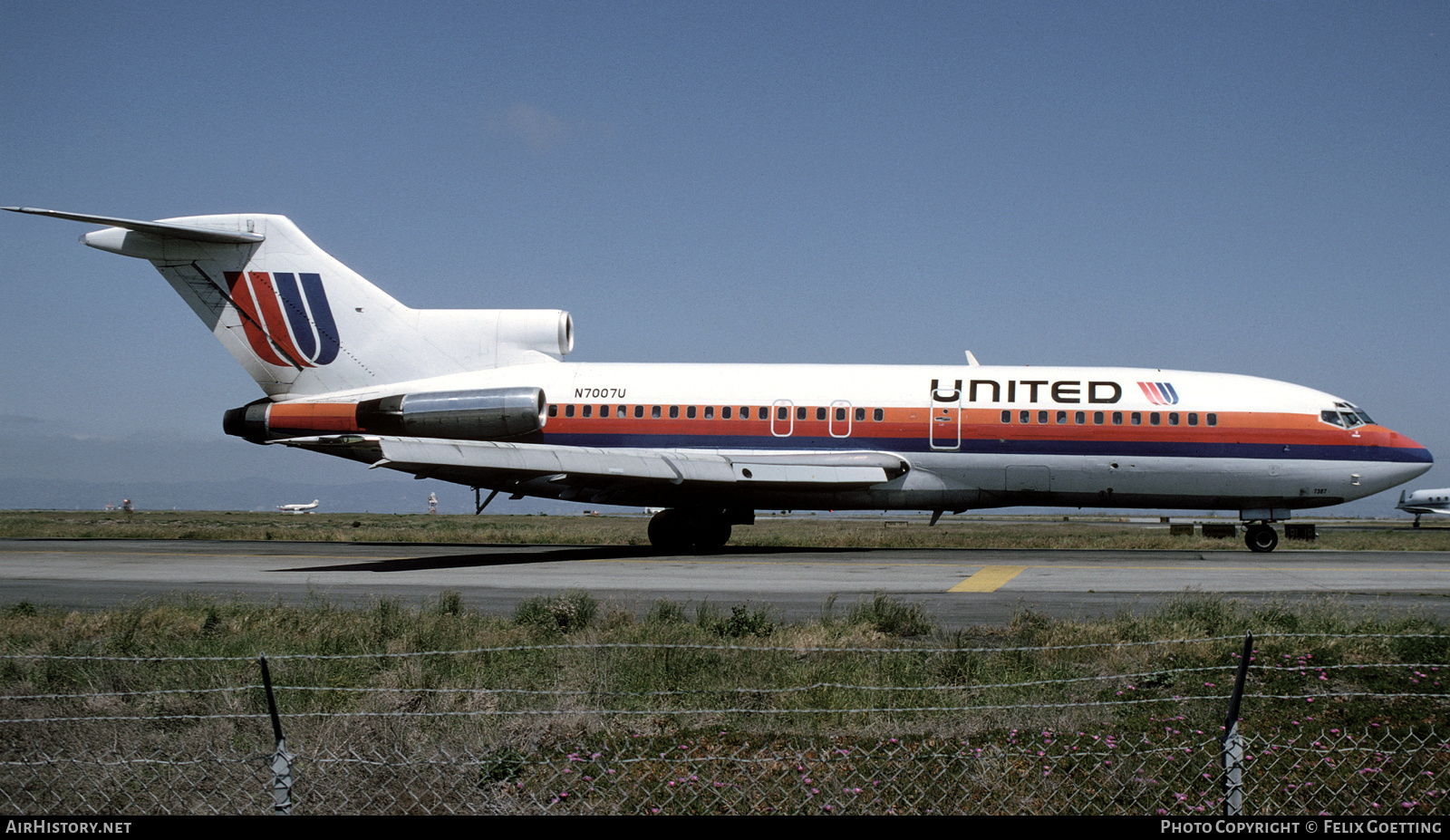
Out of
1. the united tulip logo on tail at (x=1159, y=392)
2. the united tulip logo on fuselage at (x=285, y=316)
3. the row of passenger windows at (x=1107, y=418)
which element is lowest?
the row of passenger windows at (x=1107, y=418)

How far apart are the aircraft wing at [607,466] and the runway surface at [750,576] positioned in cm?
173

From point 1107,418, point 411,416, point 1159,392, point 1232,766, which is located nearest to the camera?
point 1232,766

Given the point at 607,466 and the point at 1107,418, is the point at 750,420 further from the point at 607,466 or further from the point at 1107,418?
the point at 1107,418

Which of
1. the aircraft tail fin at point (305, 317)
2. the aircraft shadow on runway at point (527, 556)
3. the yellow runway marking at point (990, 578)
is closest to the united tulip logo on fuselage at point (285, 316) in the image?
the aircraft tail fin at point (305, 317)

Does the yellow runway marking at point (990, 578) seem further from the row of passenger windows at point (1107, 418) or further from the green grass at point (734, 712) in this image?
the row of passenger windows at point (1107, 418)

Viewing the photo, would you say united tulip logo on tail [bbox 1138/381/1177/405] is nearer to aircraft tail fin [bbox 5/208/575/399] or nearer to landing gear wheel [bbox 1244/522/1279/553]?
landing gear wheel [bbox 1244/522/1279/553]

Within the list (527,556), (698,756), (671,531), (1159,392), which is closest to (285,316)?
(527,556)

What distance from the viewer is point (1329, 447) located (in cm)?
2405

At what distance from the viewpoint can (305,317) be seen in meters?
25.7

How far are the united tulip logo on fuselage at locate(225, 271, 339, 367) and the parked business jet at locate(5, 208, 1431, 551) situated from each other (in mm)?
45

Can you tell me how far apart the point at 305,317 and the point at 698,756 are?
21.7m

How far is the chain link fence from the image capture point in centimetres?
652

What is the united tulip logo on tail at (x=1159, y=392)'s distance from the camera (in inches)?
947

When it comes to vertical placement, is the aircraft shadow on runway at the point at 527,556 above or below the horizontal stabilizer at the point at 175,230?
below
